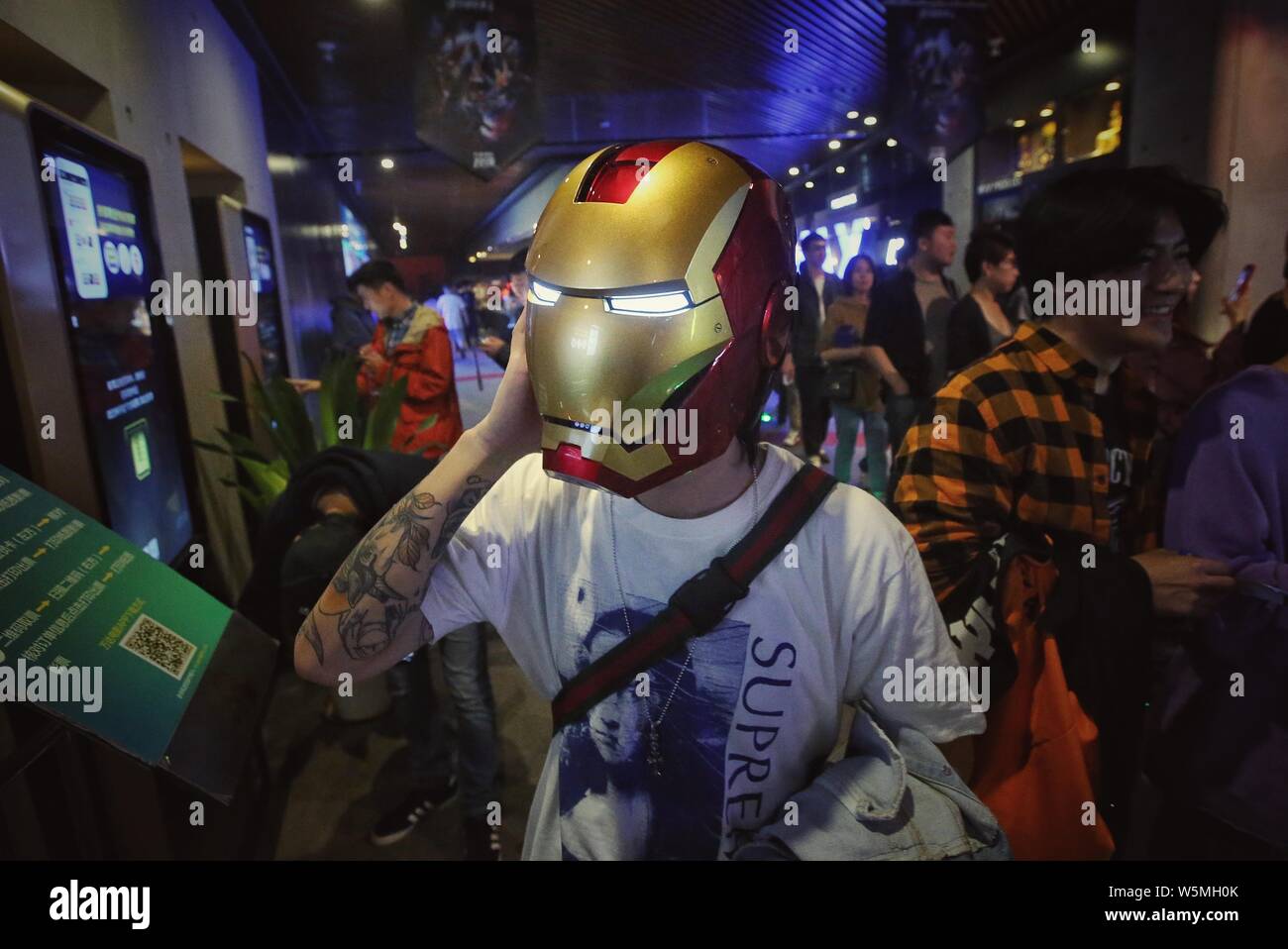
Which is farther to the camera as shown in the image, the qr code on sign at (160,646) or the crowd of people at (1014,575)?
the qr code on sign at (160,646)

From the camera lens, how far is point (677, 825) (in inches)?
37.0

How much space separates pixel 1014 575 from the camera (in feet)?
4.03

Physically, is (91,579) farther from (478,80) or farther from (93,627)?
(478,80)

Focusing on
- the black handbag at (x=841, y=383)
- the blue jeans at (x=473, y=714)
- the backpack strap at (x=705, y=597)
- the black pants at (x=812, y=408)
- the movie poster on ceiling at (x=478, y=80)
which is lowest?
the blue jeans at (x=473, y=714)

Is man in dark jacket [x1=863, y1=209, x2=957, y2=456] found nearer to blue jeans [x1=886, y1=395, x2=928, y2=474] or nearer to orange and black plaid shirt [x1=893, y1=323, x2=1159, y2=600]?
blue jeans [x1=886, y1=395, x2=928, y2=474]

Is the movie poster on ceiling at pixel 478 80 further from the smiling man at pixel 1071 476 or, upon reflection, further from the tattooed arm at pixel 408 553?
the tattooed arm at pixel 408 553

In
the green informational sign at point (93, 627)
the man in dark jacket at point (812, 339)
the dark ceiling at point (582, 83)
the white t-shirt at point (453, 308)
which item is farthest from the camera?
the man in dark jacket at point (812, 339)

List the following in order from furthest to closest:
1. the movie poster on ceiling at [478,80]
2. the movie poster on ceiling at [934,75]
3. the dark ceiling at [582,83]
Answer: the movie poster on ceiling at [934,75]
the dark ceiling at [582,83]
the movie poster on ceiling at [478,80]

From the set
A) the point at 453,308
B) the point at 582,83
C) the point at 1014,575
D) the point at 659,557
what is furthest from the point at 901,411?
the point at 659,557

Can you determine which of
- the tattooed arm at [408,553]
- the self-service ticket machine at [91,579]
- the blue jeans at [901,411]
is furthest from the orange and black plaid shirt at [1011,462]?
the blue jeans at [901,411]

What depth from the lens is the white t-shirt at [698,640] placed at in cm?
90

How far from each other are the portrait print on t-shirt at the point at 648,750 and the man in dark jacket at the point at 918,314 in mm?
3303

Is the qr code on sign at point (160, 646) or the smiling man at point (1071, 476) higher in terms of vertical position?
the smiling man at point (1071, 476)
